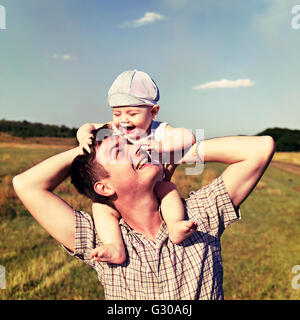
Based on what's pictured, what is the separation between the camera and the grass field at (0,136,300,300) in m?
5.83

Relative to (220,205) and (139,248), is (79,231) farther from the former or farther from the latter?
(220,205)

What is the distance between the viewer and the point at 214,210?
221 centimetres

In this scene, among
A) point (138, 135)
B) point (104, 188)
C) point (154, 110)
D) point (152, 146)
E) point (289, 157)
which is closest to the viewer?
point (152, 146)

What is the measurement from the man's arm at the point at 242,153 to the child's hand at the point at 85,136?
57 cm

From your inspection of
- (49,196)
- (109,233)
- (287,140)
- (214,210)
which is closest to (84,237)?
(109,233)

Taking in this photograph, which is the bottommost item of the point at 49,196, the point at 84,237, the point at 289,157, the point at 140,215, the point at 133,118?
the point at 289,157

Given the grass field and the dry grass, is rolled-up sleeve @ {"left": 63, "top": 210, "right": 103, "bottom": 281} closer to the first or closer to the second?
the grass field

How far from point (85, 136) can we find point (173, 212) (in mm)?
690

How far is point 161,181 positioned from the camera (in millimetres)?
2191

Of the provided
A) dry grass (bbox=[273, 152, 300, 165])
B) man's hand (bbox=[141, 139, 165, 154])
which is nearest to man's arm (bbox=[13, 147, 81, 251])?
man's hand (bbox=[141, 139, 165, 154])

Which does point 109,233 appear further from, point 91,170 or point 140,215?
point 91,170

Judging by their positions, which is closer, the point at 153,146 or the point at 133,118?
the point at 153,146

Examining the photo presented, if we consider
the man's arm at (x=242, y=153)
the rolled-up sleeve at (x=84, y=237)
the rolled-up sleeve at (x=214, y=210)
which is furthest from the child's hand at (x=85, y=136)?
the rolled-up sleeve at (x=214, y=210)
